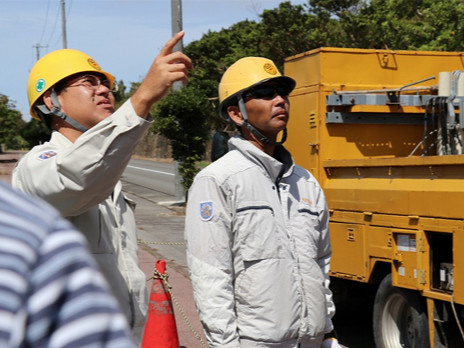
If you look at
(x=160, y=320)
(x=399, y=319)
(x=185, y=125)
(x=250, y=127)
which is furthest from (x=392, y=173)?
(x=185, y=125)

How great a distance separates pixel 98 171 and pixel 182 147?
2083 cm

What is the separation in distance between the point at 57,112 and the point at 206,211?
0.77 metres

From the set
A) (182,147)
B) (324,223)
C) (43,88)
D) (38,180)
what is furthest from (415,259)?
(182,147)

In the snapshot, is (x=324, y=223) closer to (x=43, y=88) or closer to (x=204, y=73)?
(x=43, y=88)

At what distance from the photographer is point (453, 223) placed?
5.80 m

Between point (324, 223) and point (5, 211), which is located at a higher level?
point (5, 211)

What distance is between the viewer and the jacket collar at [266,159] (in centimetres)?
353

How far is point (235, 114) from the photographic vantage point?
3934mm

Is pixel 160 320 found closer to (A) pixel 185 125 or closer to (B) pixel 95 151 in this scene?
(B) pixel 95 151

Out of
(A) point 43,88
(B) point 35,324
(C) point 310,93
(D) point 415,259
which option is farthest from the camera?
(C) point 310,93

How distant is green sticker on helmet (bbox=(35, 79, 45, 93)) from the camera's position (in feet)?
9.91

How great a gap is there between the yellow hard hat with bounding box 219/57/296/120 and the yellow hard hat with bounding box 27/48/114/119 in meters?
0.93

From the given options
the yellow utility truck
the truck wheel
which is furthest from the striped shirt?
the truck wheel

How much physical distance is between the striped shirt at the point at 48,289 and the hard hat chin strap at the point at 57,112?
190cm
